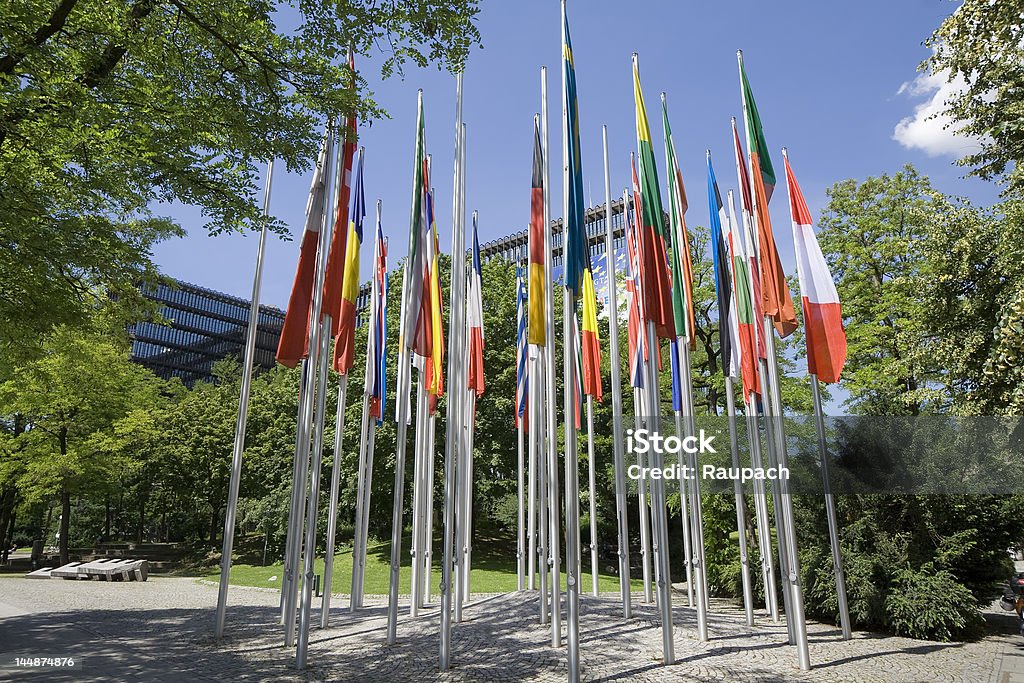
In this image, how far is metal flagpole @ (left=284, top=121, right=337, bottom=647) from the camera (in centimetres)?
1014

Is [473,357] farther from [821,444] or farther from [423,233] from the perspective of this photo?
[821,444]

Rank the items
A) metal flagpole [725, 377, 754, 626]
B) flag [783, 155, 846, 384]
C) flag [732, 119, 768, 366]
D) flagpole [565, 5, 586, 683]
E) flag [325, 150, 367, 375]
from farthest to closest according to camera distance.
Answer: metal flagpole [725, 377, 754, 626] < flag [325, 150, 367, 375] < flag [732, 119, 768, 366] < flag [783, 155, 846, 384] < flagpole [565, 5, 586, 683]

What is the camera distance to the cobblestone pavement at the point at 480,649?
30.3 ft

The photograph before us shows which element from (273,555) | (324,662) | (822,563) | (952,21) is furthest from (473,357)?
(273,555)

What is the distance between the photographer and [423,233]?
12.8 metres

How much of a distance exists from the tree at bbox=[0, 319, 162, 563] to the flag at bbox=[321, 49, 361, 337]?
18.0 m

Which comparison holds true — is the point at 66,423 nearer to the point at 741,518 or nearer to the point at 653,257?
the point at 653,257

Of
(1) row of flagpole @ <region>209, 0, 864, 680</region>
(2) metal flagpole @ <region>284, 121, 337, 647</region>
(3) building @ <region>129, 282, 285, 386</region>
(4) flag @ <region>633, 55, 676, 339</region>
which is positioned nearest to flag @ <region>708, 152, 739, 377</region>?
(1) row of flagpole @ <region>209, 0, 864, 680</region>

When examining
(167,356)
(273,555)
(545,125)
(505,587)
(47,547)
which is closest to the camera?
(545,125)

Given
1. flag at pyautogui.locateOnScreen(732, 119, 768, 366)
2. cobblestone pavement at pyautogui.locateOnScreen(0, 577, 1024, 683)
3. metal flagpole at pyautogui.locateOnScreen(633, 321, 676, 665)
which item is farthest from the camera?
flag at pyautogui.locateOnScreen(732, 119, 768, 366)

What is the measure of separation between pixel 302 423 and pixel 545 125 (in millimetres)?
6771

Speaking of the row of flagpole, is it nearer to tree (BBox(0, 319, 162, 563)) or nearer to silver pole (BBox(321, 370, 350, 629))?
silver pole (BBox(321, 370, 350, 629))

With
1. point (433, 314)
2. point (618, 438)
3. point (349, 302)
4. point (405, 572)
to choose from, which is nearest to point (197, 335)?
point (405, 572)

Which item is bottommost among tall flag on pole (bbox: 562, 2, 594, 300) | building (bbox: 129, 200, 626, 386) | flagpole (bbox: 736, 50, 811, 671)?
flagpole (bbox: 736, 50, 811, 671)
